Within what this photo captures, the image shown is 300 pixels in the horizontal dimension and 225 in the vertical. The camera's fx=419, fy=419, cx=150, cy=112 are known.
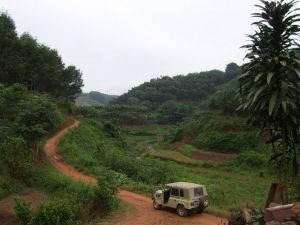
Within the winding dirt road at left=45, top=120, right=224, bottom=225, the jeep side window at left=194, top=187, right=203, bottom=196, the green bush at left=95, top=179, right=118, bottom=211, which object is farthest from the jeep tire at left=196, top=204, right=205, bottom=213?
the green bush at left=95, top=179, right=118, bottom=211

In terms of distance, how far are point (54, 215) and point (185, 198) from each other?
6503mm

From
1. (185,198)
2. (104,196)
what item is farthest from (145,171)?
(185,198)

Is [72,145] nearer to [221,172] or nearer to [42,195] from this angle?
[42,195]

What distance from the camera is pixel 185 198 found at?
21.1m

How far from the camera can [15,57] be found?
157ft

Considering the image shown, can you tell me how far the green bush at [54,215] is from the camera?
18.8 m

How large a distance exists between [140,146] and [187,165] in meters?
25.2

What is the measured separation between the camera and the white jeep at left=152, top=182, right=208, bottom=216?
21.0 m

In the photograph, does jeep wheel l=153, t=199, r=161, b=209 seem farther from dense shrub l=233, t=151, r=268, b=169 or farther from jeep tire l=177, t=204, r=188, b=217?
dense shrub l=233, t=151, r=268, b=169

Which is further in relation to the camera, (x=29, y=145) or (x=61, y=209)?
(x=29, y=145)

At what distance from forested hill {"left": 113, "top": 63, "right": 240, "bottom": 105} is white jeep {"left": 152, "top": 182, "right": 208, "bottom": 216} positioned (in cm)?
12369

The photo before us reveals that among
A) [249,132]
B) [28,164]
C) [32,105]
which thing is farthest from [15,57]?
[249,132]

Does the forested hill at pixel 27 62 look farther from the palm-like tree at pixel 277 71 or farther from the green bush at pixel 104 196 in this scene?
the palm-like tree at pixel 277 71

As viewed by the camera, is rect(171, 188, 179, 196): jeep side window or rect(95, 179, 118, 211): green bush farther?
rect(95, 179, 118, 211): green bush
